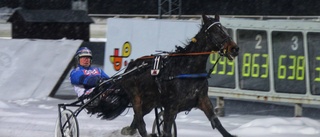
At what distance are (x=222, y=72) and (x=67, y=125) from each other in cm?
471

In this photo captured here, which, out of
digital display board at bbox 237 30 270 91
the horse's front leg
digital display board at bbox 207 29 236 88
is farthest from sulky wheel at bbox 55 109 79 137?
digital display board at bbox 237 30 270 91

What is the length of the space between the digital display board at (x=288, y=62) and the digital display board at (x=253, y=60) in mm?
185

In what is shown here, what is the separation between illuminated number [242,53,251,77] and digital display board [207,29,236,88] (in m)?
0.20

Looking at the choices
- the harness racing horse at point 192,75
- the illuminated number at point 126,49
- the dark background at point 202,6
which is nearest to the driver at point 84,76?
the harness racing horse at point 192,75

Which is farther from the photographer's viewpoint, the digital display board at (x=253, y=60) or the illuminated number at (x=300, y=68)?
the digital display board at (x=253, y=60)

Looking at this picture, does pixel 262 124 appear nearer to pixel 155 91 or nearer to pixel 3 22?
pixel 155 91

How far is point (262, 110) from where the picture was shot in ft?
51.8

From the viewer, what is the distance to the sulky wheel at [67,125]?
10.2 m

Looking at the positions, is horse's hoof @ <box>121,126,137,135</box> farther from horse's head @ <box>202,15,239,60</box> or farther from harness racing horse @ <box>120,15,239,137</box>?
horse's head @ <box>202,15,239,60</box>

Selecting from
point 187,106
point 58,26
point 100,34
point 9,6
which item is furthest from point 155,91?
point 9,6

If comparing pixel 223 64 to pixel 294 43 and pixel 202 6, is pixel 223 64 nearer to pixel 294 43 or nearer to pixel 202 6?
pixel 294 43

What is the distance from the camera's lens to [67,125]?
10.4 metres

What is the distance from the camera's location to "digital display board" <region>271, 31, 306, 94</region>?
1329cm

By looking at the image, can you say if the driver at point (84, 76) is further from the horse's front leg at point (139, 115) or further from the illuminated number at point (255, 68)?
the illuminated number at point (255, 68)
